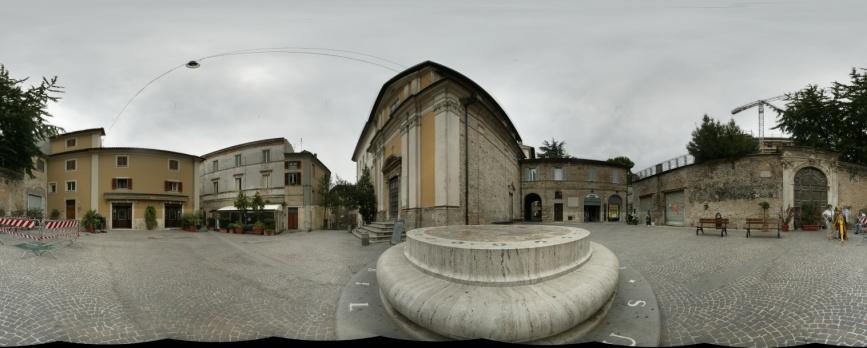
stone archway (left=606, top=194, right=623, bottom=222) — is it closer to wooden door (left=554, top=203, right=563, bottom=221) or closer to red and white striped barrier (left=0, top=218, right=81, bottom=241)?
wooden door (left=554, top=203, right=563, bottom=221)

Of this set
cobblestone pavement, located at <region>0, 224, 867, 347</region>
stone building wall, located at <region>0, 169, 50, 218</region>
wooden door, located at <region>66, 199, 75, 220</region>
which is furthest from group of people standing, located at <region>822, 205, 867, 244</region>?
wooden door, located at <region>66, 199, 75, 220</region>

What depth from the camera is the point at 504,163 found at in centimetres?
2038

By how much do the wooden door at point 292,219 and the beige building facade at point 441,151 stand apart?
29.2 ft

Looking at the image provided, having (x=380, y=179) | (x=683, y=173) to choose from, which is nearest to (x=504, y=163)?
(x=380, y=179)

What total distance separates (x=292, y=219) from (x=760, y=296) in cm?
2366

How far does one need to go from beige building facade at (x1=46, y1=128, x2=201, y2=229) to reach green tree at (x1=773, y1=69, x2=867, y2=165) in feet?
130

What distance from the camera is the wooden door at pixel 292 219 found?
2252 centimetres

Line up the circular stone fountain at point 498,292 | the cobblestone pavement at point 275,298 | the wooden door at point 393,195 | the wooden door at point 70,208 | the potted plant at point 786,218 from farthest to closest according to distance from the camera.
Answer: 1. the wooden door at point 70,208
2. the wooden door at point 393,195
3. the potted plant at point 786,218
4. the cobblestone pavement at point 275,298
5. the circular stone fountain at point 498,292

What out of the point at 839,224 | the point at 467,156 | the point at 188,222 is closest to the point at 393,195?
the point at 467,156

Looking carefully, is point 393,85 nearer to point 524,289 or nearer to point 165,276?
point 165,276

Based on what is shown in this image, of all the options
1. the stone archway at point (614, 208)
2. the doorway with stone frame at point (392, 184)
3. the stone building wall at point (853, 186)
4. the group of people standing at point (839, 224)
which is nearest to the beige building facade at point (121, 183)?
the doorway with stone frame at point (392, 184)

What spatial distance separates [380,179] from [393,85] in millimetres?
5775

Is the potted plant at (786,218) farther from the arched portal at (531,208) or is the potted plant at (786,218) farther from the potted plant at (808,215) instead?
the arched portal at (531,208)

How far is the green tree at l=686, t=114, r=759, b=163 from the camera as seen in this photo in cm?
1677
